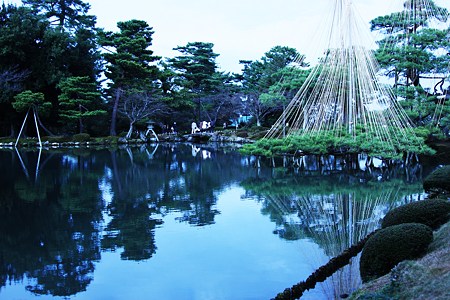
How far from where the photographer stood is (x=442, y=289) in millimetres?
3984

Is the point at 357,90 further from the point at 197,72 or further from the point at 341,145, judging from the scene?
the point at 197,72

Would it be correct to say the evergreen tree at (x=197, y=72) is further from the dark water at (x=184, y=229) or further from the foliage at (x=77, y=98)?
the dark water at (x=184, y=229)

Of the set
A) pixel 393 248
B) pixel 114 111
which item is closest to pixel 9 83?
pixel 114 111

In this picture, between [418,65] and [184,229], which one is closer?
[184,229]

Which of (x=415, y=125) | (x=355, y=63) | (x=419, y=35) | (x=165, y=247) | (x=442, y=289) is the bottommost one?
(x=165, y=247)

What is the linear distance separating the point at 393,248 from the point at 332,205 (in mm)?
6007

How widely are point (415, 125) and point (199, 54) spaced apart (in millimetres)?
25733

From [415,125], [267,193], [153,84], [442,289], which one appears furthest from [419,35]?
[153,84]

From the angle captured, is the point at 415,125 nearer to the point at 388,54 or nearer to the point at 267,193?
the point at 388,54

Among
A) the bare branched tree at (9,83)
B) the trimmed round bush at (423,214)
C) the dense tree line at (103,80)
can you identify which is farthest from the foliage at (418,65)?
the bare branched tree at (9,83)

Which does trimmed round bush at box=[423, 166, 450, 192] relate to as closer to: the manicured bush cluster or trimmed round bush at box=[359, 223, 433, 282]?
trimmed round bush at box=[359, 223, 433, 282]

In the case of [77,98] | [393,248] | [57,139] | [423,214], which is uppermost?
[77,98]

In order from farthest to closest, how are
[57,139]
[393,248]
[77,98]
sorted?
[77,98]
[57,139]
[393,248]

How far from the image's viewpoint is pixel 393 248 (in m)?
5.22
